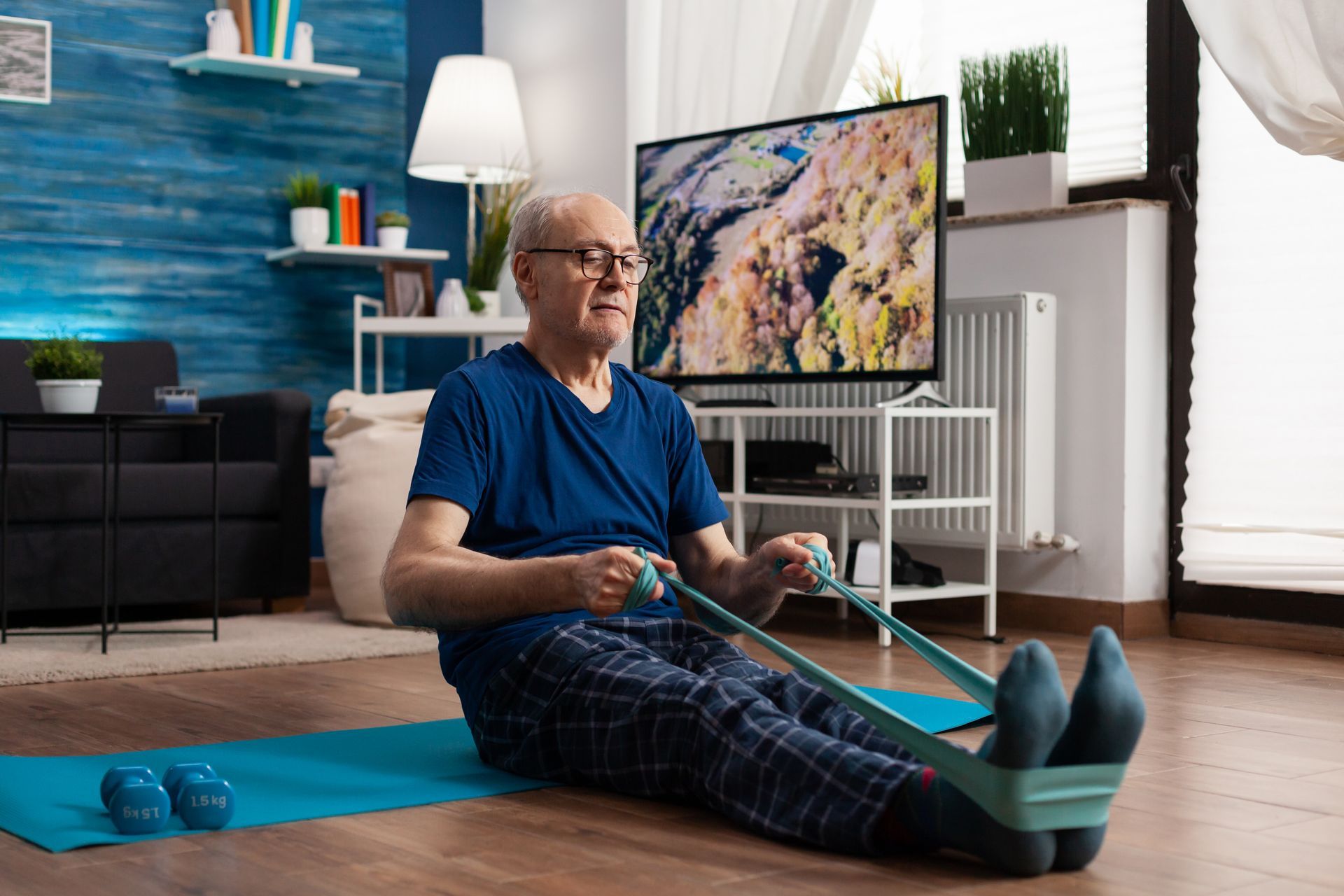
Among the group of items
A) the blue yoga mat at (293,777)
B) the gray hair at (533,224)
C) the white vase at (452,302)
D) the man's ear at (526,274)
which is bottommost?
the blue yoga mat at (293,777)

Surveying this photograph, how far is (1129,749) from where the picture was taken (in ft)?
4.88

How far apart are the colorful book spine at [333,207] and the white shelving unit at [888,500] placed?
5.64 feet

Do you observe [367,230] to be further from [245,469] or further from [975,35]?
[975,35]

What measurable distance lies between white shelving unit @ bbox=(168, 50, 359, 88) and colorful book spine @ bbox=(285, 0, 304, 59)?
0.10 ft

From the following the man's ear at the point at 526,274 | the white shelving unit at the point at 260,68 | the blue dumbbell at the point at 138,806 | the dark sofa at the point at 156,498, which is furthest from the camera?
the white shelving unit at the point at 260,68

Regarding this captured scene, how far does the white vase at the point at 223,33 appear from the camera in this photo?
5000 mm

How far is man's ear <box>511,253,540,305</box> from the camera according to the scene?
6.94 ft

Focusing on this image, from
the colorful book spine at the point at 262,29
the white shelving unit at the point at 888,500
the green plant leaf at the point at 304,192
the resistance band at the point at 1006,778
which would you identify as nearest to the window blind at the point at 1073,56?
the white shelving unit at the point at 888,500

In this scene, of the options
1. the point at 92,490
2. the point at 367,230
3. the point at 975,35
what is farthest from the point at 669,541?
the point at 367,230

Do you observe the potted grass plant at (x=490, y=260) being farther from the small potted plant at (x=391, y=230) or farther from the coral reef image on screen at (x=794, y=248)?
the coral reef image on screen at (x=794, y=248)

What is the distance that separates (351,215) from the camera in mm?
5250

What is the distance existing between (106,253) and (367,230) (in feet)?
2.78

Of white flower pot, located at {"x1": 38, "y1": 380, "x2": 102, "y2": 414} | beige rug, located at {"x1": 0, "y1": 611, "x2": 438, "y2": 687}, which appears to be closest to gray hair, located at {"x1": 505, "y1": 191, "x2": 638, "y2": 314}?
beige rug, located at {"x1": 0, "y1": 611, "x2": 438, "y2": 687}

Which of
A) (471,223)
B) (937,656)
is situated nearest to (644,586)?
(937,656)
